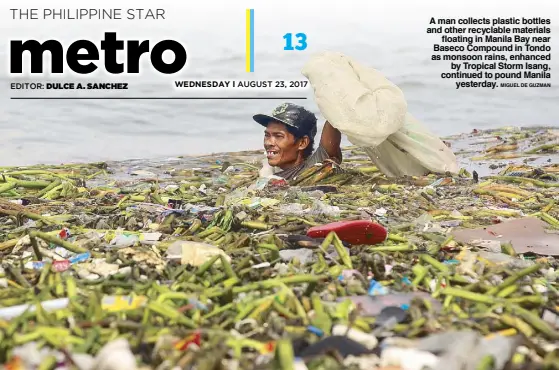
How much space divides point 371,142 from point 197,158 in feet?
10.2

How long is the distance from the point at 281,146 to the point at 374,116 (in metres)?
1.01

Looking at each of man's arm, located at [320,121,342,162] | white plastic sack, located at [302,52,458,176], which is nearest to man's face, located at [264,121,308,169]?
man's arm, located at [320,121,342,162]

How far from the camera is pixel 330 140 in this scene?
6.49 m

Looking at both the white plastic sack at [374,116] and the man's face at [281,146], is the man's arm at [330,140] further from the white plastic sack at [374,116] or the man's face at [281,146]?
the white plastic sack at [374,116]

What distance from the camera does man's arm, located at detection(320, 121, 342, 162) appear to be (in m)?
6.47

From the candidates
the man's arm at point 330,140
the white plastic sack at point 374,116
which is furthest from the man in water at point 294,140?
the white plastic sack at point 374,116

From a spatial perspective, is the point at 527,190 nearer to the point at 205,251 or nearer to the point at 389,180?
the point at 389,180

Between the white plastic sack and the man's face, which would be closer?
the white plastic sack

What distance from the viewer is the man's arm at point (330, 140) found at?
6469mm

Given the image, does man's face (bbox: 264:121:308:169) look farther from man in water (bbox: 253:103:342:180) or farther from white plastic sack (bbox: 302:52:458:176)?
white plastic sack (bbox: 302:52:458:176)

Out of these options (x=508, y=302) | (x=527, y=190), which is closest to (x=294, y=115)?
(x=527, y=190)

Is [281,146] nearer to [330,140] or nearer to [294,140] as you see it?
[294,140]

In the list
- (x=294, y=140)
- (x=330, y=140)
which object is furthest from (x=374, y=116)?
(x=294, y=140)

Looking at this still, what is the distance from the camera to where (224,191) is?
5965mm
